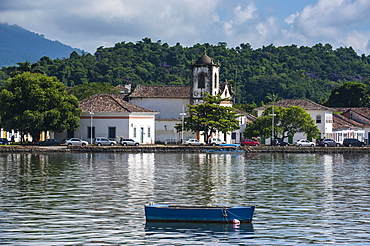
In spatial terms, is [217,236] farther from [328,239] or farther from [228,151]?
[228,151]

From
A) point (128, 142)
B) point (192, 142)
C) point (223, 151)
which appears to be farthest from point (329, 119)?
point (128, 142)

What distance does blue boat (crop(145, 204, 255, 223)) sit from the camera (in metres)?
29.1

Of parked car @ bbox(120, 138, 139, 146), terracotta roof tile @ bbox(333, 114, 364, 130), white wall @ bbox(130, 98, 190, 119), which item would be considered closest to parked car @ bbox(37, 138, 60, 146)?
parked car @ bbox(120, 138, 139, 146)

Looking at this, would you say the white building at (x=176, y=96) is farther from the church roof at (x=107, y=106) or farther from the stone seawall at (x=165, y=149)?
the stone seawall at (x=165, y=149)

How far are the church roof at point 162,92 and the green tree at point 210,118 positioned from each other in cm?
777

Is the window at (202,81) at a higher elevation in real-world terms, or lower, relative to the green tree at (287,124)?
higher

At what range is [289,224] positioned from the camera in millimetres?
29844

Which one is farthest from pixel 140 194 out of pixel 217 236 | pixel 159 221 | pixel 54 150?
pixel 54 150

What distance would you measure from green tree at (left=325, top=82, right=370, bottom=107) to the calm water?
274 ft

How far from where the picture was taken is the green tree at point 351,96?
14638cm

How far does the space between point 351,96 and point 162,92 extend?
5511cm

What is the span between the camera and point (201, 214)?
2917 cm

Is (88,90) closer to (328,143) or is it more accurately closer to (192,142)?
(192,142)

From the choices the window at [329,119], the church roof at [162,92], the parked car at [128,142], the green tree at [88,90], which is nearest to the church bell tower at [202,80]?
the church roof at [162,92]
